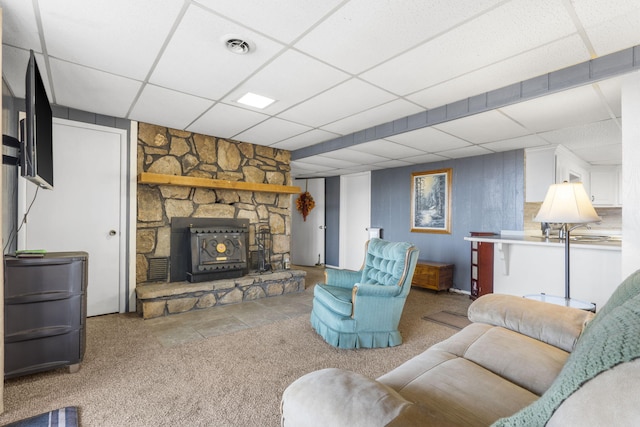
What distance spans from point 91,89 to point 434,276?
478 centimetres

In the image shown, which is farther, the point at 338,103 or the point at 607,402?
the point at 338,103

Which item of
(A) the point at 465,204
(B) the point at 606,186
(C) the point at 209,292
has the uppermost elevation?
(B) the point at 606,186

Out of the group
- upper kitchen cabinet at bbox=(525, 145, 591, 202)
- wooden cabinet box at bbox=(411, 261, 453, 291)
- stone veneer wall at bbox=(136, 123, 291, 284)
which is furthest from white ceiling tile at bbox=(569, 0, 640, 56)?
stone veneer wall at bbox=(136, 123, 291, 284)

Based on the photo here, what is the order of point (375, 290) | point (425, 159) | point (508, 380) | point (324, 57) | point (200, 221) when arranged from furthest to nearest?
point (425, 159), point (200, 221), point (375, 290), point (324, 57), point (508, 380)

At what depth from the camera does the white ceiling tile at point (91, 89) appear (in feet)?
8.16

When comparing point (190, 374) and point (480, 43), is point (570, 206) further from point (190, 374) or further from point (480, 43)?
point (190, 374)

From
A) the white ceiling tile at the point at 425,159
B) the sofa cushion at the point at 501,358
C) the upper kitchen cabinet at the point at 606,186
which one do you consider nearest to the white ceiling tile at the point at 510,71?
the sofa cushion at the point at 501,358

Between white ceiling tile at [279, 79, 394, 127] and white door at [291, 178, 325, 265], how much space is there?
3778 millimetres

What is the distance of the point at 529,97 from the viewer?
8.30 ft

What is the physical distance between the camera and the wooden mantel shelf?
11.9 ft

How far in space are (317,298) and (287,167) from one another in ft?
8.83

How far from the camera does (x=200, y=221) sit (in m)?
4.23

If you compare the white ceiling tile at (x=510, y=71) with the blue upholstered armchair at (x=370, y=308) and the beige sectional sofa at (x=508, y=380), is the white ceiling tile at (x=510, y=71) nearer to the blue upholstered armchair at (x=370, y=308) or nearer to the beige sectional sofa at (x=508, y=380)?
the blue upholstered armchair at (x=370, y=308)

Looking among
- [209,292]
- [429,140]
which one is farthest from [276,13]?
[209,292]
